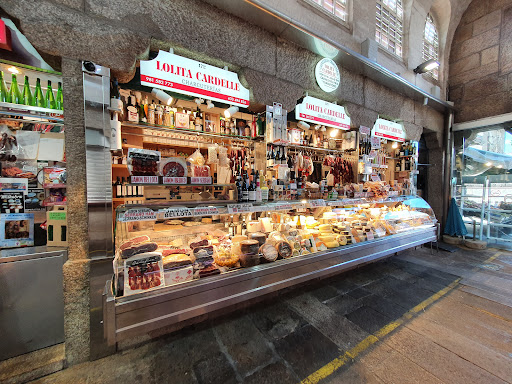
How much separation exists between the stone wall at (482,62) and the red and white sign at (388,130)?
10.1 ft

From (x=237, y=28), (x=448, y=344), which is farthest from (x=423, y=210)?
(x=237, y=28)

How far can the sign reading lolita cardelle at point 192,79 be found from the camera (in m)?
2.59

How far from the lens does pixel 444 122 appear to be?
6.92 meters

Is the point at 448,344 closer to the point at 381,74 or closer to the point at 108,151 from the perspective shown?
the point at 108,151

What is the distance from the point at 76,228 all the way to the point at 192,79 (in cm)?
234

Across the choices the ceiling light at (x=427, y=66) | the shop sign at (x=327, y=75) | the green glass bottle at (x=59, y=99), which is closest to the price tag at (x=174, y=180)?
the green glass bottle at (x=59, y=99)

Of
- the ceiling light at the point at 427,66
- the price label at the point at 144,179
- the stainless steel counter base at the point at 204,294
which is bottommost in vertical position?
the stainless steel counter base at the point at 204,294

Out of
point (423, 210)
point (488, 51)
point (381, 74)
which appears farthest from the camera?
point (488, 51)

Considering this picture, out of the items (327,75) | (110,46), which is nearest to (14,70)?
(110,46)

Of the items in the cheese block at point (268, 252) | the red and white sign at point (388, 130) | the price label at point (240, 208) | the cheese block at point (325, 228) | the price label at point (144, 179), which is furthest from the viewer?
the red and white sign at point (388, 130)

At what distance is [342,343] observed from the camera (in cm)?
239

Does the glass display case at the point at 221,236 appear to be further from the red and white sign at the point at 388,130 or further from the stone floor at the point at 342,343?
the red and white sign at the point at 388,130

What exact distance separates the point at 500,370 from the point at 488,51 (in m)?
8.82

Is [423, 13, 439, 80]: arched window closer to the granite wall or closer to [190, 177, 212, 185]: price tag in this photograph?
the granite wall
